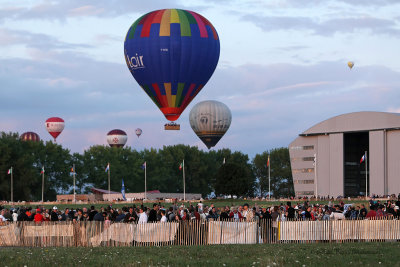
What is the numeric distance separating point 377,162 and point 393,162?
2579 mm

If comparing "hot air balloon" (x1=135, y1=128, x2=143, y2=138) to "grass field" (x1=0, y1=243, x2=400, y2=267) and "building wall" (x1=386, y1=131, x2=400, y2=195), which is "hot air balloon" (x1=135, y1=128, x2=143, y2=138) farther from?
"grass field" (x1=0, y1=243, x2=400, y2=267)

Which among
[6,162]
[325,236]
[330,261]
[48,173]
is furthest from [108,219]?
[48,173]

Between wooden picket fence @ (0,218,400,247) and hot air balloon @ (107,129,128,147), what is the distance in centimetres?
15695

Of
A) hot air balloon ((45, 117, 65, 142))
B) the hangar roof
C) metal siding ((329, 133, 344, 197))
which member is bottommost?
metal siding ((329, 133, 344, 197))

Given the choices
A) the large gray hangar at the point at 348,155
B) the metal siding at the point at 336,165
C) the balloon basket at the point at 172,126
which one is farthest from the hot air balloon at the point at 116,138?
the balloon basket at the point at 172,126

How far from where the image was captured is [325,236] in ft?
91.9

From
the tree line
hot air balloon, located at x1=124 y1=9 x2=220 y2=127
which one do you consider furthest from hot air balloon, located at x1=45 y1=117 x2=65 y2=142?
hot air balloon, located at x1=124 y1=9 x2=220 y2=127

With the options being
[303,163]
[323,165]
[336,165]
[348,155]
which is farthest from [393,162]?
[303,163]

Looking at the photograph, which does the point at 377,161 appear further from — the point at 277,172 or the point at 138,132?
the point at 138,132

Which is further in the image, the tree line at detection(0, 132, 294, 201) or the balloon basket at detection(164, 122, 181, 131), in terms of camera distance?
the tree line at detection(0, 132, 294, 201)

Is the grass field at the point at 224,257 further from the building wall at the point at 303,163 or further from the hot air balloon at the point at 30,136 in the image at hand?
the hot air balloon at the point at 30,136

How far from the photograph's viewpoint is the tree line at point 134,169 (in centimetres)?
13038

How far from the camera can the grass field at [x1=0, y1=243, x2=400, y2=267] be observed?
1859 centimetres

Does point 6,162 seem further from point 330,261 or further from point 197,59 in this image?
point 330,261
